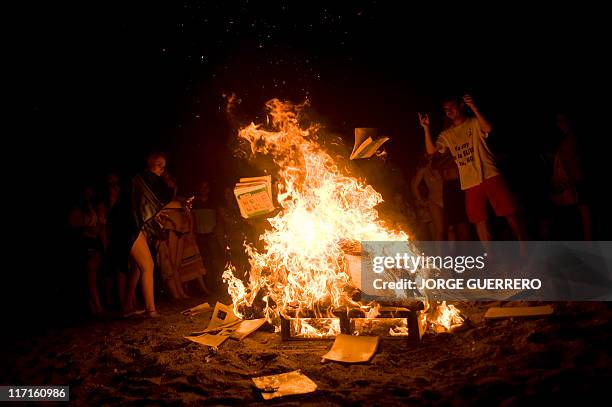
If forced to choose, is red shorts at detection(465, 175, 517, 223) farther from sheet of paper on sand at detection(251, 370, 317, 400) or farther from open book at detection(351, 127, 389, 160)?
sheet of paper on sand at detection(251, 370, 317, 400)

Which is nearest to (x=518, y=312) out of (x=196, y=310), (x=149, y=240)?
(x=196, y=310)

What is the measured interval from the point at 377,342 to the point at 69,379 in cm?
328

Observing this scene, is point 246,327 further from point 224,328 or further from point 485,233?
point 485,233

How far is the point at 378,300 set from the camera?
5.25 m

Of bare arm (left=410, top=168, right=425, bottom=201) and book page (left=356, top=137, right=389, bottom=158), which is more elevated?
book page (left=356, top=137, right=389, bottom=158)

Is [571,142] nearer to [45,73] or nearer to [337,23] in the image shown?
[337,23]

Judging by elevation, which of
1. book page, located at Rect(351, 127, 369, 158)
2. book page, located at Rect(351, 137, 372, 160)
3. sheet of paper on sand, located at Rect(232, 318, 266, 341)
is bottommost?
sheet of paper on sand, located at Rect(232, 318, 266, 341)

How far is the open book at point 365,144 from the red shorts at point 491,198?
5.42ft


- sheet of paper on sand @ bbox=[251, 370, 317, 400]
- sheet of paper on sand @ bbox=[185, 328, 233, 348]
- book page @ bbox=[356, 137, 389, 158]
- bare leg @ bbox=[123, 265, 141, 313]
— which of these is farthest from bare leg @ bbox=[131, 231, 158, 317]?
book page @ bbox=[356, 137, 389, 158]

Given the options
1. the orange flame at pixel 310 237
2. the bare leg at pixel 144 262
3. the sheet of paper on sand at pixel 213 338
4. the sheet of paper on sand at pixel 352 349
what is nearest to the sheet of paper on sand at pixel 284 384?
the sheet of paper on sand at pixel 352 349

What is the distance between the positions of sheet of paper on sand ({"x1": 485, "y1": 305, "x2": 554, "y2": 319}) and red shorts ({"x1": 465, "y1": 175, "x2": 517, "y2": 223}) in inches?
64.8

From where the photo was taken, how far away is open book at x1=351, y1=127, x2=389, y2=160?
7.27 metres

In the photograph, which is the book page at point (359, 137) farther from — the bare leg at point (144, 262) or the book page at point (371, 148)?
the bare leg at point (144, 262)

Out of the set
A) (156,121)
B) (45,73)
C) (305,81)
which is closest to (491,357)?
(305,81)
